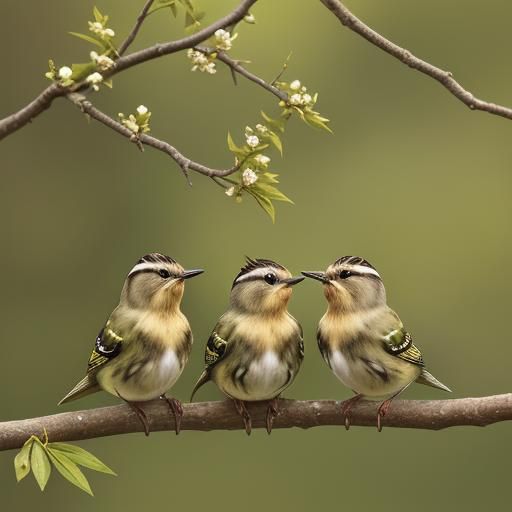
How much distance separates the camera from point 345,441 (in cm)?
850

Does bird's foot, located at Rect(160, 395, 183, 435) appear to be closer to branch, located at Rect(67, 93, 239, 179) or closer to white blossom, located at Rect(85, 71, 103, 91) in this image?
branch, located at Rect(67, 93, 239, 179)

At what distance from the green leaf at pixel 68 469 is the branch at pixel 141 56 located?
0.86 m

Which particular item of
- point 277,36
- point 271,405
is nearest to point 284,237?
point 277,36

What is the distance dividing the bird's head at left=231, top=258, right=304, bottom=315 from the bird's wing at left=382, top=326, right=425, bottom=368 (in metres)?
0.30

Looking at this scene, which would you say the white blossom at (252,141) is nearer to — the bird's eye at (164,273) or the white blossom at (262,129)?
the white blossom at (262,129)

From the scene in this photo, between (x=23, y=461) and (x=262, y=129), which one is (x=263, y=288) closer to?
(x=262, y=129)

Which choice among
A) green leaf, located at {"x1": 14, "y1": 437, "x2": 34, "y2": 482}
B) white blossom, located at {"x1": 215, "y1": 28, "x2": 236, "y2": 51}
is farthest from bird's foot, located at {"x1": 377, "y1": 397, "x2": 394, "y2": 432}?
white blossom, located at {"x1": 215, "y1": 28, "x2": 236, "y2": 51}

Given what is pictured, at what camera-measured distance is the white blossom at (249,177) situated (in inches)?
112

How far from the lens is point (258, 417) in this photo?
10.4ft

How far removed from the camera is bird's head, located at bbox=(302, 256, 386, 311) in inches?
121

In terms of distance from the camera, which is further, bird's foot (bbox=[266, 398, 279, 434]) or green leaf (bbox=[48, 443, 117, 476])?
bird's foot (bbox=[266, 398, 279, 434])

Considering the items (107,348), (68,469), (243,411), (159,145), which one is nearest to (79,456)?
(68,469)

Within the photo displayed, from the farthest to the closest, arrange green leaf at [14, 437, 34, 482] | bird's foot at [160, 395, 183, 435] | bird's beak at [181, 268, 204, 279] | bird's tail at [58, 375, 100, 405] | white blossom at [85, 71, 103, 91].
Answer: bird's tail at [58, 375, 100, 405] → bird's foot at [160, 395, 183, 435] → white blossom at [85, 71, 103, 91] → bird's beak at [181, 268, 204, 279] → green leaf at [14, 437, 34, 482]

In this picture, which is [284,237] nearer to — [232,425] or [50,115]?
[50,115]
